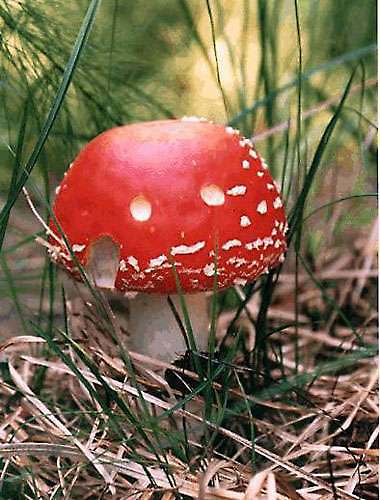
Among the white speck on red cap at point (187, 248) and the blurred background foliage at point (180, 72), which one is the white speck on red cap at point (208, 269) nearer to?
the white speck on red cap at point (187, 248)

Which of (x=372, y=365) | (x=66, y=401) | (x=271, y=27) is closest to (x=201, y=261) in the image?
(x=66, y=401)

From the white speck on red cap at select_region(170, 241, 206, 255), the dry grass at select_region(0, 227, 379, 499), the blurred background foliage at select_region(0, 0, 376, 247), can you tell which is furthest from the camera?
the blurred background foliage at select_region(0, 0, 376, 247)

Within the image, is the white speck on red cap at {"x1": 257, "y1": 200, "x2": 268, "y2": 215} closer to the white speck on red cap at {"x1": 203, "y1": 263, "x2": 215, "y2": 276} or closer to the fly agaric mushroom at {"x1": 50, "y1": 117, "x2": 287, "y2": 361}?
the fly agaric mushroom at {"x1": 50, "y1": 117, "x2": 287, "y2": 361}

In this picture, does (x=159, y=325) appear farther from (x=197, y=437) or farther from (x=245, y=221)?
(x=245, y=221)

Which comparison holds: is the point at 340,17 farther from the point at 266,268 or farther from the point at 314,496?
the point at 314,496

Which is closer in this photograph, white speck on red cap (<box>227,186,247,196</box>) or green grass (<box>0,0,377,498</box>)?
green grass (<box>0,0,377,498</box>)

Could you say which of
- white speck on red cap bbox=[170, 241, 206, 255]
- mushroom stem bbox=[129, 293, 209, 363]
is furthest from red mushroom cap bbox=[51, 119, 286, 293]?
mushroom stem bbox=[129, 293, 209, 363]
